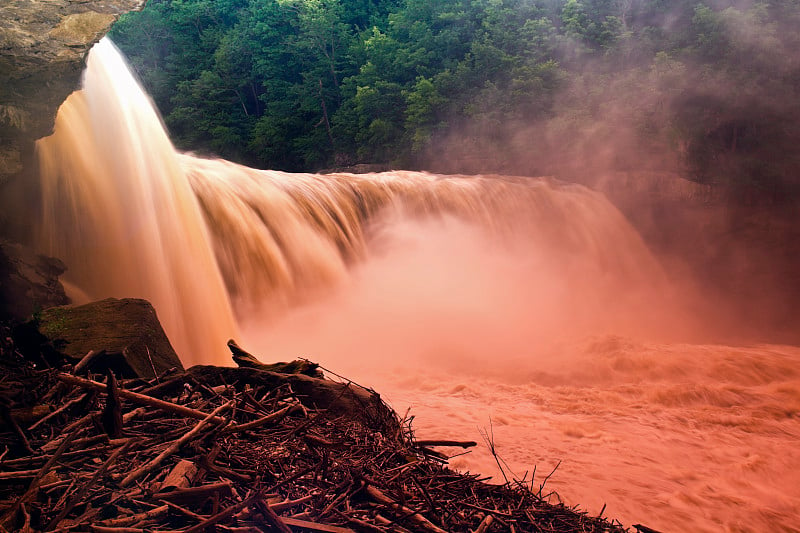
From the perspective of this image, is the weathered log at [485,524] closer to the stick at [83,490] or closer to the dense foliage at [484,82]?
the stick at [83,490]

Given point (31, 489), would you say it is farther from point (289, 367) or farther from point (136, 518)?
point (289, 367)

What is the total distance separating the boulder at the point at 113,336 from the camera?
2.81m

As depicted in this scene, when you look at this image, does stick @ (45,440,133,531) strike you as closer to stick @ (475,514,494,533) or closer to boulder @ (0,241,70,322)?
stick @ (475,514,494,533)

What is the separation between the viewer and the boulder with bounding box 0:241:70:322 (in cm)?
335

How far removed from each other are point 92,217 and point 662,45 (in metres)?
19.9

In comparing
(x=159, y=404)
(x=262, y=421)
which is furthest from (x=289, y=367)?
(x=159, y=404)

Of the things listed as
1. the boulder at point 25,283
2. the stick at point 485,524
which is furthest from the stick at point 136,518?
the boulder at point 25,283

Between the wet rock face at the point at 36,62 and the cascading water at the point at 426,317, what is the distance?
51 cm

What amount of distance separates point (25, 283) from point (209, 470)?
2.54 m

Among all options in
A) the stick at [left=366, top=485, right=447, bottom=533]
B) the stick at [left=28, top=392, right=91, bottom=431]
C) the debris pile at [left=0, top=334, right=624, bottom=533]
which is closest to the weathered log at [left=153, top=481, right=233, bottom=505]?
the debris pile at [left=0, top=334, right=624, bottom=533]

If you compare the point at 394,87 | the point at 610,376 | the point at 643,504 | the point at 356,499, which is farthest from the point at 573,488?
the point at 394,87

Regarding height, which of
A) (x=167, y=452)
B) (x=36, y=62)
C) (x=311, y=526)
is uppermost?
(x=36, y=62)

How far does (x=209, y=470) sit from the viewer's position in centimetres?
189

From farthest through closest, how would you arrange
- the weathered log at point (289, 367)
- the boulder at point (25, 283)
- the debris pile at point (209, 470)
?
the boulder at point (25, 283), the weathered log at point (289, 367), the debris pile at point (209, 470)
